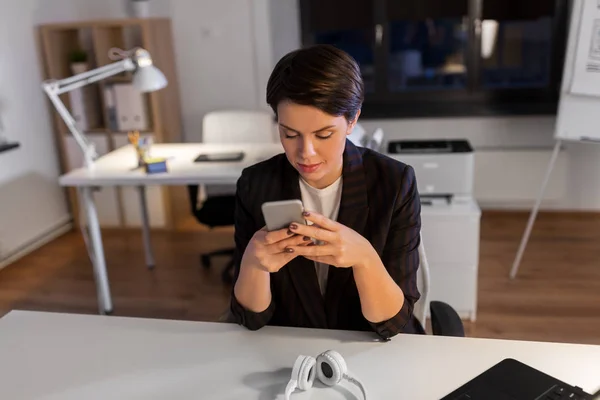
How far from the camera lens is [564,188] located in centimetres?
396

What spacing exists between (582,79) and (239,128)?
1.81 metres

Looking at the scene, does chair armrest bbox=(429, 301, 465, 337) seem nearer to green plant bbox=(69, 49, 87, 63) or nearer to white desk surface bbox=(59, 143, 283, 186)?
white desk surface bbox=(59, 143, 283, 186)

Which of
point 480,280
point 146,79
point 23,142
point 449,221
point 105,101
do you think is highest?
point 146,79

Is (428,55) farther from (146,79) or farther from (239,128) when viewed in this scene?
(146,79)

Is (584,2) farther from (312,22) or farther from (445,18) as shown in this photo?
(312,22)

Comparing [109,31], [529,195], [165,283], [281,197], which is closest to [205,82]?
[109,31]

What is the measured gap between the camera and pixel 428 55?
4164 millimetres

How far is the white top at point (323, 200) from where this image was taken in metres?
1.40

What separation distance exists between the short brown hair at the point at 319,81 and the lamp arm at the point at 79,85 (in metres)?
1.85

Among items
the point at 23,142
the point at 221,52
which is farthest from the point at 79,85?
the point at 221,52

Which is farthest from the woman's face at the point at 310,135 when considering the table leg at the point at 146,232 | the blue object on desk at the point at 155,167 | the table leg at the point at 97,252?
the table leg at the point at 146,232

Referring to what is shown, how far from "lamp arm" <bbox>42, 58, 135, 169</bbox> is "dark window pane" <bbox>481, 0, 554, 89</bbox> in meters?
2.42

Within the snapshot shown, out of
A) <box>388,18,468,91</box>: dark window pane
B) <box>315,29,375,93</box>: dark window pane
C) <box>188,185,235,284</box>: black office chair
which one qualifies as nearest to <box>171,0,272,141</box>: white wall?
<box>315,29,375,93</box>: dark window pane

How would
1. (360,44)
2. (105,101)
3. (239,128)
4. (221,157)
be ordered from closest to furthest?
(221,157)
(239,128)
(105,101)
(360,44)
